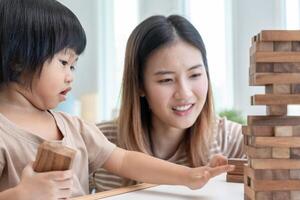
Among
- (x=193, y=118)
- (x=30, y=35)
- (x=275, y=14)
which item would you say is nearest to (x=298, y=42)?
(x=30, y=35)

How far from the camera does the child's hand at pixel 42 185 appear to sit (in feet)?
2.18

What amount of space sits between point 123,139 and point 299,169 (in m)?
0.68

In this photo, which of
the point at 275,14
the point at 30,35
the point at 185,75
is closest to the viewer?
the point at 30,35

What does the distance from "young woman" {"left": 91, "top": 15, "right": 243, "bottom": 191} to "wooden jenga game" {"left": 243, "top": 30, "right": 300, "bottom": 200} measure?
0.54m

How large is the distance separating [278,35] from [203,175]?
335 mm

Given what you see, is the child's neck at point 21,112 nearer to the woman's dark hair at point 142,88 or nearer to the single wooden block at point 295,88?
the woman's dark hair at point 142,88

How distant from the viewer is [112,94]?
3521mm

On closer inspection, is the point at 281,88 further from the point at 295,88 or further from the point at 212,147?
the point at 212,147

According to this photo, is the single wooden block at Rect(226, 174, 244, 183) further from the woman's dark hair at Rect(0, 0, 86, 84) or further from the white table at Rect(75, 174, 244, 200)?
the woman's dark hair at Rect(0, 0, 86, 84)

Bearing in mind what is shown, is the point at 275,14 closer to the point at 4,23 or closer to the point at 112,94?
the point at 112,94

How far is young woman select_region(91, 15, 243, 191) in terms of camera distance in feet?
3.89

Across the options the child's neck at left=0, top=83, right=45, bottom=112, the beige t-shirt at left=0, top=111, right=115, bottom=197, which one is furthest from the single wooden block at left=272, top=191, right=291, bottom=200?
the child's neck at left=0, top=83, right=45, bottom=112

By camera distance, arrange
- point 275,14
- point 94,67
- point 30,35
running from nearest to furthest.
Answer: point 30,35
point 275,14
point 94,67

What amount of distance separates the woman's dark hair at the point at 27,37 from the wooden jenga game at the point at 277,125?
407 millimetres
